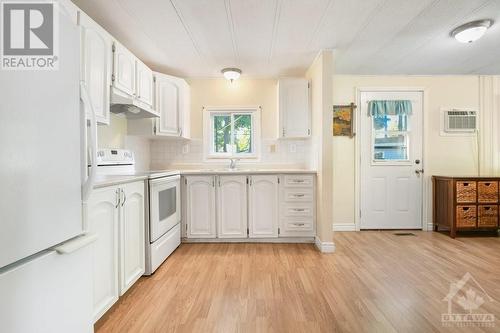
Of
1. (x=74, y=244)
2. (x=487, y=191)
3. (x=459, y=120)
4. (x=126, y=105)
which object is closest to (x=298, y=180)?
(x=126, y=105)

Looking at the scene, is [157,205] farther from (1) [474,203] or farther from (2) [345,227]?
(1) [474,203]

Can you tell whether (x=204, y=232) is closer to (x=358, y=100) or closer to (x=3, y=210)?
(x=3, y=210)

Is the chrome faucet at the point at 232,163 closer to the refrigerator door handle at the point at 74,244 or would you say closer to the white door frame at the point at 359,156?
the white door frame at the point at 359,156

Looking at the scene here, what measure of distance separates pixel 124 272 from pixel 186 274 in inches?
23.1

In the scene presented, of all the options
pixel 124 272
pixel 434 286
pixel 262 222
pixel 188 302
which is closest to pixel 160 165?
pixel 262 222

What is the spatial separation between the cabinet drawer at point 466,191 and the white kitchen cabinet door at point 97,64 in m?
4.26

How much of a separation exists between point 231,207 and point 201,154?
1.03m

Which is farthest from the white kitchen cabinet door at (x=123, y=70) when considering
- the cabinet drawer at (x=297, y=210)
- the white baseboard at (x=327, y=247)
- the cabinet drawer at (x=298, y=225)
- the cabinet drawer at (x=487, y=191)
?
the cabinet drawer at (x=487, y=191)

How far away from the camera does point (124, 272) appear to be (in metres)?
1.77

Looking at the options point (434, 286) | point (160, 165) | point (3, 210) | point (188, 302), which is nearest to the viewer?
point (3, 210)

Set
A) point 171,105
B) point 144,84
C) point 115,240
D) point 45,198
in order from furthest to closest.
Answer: point 171,105 < point 144,84 < point 115,240 < point 45,198

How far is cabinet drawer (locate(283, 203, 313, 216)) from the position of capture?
3.03 m

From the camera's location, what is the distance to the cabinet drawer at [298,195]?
3020mm

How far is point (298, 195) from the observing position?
3025 millimetres
